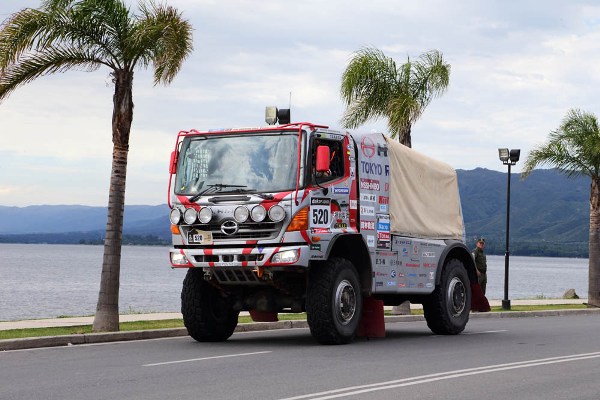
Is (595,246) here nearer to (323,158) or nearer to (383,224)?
(383,224)

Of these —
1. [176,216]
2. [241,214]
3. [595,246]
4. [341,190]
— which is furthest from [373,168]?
[595,246]

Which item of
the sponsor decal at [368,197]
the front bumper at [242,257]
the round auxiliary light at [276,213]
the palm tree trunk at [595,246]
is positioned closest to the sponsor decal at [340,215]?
the sponsor decal at [368,197]

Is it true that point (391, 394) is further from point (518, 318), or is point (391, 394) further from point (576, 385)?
point (518, 318)

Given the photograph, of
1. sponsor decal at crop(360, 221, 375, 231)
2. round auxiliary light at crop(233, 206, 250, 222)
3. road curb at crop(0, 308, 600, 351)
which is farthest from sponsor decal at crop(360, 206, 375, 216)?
road curb at crop(0, 308, 600, 351)

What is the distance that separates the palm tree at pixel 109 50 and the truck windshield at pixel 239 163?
260 centimetres

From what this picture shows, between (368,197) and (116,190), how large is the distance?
465 centimetres

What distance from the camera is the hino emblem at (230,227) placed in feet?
54.1

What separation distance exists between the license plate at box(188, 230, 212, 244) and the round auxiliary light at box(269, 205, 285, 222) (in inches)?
41.8

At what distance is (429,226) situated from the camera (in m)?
20.3

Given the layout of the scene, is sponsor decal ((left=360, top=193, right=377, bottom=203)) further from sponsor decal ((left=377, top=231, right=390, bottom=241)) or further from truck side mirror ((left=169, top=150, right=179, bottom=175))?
truck side mirror ((left=169, top=150, right=179, bottom=175))

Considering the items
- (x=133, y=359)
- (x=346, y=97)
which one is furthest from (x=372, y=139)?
(x=346, y=97)

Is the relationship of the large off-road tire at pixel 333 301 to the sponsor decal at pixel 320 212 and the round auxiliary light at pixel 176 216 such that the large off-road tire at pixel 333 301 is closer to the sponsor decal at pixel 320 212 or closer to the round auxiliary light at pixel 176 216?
the sponsor decal at pixel 320 212

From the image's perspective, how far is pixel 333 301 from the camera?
653 inches

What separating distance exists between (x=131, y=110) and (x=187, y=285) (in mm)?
3693
